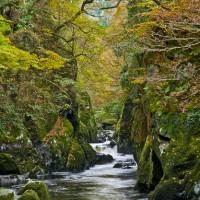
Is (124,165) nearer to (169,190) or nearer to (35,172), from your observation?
(35,172)

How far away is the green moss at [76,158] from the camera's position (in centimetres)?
1907

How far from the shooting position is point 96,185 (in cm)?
1491

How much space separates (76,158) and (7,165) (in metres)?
5.23

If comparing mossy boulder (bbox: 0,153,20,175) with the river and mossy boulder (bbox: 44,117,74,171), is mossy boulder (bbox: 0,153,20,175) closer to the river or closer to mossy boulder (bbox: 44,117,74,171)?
the river

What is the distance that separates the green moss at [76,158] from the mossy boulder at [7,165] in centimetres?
413

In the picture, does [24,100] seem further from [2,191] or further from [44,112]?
[2,191]

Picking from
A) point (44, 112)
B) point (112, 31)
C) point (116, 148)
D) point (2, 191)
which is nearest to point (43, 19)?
point (112, 31)

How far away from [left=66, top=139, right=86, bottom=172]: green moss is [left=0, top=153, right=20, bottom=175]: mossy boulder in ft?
13.5

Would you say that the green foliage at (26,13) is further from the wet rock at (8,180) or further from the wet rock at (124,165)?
the wet rock at (124,165)

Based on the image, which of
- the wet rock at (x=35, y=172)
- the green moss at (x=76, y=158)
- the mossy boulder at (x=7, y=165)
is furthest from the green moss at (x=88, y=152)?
the mossy boulder at (x=7, y=165)

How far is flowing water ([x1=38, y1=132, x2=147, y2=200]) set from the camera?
12414 millimetres

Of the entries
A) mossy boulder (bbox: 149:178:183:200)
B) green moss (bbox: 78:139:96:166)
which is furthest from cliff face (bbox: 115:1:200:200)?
green moss (bbox: 78:139:96:166)

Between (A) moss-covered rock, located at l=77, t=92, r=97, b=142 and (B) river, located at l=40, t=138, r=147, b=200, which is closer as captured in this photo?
(B) river, located at l=40, t=138, r=147, b=200

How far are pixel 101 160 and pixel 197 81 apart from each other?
15.8m
